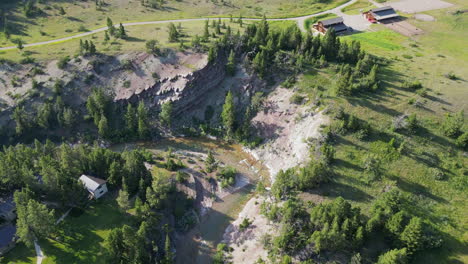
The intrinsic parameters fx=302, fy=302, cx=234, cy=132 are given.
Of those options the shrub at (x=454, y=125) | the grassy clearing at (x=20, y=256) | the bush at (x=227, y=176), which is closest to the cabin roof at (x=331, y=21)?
the shrub at (x=454, y=125)

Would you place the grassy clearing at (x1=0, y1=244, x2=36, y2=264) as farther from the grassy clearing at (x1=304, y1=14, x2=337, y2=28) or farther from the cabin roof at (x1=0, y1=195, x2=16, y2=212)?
the grassy clearing at (x1=304, y1=14, x2=337, y2=28)

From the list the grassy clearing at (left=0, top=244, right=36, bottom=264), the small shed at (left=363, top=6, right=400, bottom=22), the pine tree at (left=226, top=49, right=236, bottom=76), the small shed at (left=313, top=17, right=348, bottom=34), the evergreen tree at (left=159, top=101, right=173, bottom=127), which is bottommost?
the grassy clearing at (left=0, top=244, right=36, bottom=264)

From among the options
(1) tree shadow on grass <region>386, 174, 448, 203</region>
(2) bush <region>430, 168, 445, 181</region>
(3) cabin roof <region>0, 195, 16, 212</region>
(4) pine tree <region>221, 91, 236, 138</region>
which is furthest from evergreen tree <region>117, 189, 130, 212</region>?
(2) bush <region>430, 168, 445, 181</region>

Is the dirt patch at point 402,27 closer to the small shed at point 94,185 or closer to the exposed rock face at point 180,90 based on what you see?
the exposed rock face at point 180,90

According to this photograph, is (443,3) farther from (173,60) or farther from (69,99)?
(69,99)

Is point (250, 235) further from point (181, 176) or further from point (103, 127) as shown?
point (103, 127)

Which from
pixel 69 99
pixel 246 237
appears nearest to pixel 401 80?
pixel 246 237

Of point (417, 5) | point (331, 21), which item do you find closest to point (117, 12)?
point (331, 21)

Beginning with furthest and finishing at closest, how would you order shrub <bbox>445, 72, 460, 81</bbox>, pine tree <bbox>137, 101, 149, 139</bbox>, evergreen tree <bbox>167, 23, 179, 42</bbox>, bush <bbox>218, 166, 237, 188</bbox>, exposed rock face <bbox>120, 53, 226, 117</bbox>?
evergreen tree <bbox>167, 23, 179, 42</bbox>, exposed rock face <bbox>120, 53, 226, 117</bbox>, shrub <bbox>445, 72, 460, 81</bbox>, pine tree <bbox>137, 101, 149, 139</bbox>, bush <bbox>218, 166, 237, 188</bbox>
